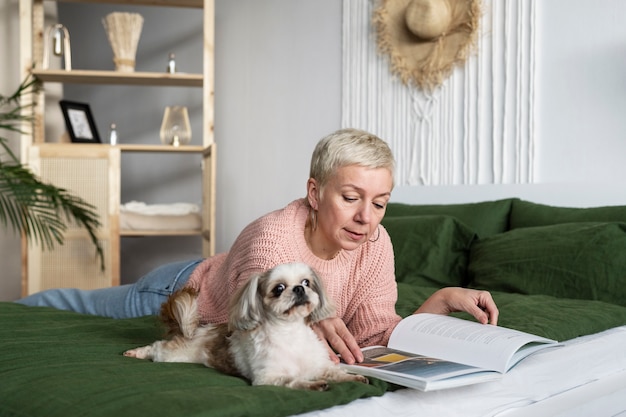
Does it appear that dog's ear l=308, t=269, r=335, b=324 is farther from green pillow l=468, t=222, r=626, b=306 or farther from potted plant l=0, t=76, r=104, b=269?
potted plant l=0, t=76, r=104, b=269

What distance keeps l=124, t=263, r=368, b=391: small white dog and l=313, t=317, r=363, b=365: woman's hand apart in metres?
0.08

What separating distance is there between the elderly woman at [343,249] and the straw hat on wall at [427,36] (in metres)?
1.98

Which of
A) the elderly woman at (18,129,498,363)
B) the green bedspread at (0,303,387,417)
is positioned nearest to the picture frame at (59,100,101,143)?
the elderly woman at (18,129,498,363)

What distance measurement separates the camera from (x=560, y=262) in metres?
2.59

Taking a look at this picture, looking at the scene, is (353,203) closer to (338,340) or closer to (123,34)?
(338,340)

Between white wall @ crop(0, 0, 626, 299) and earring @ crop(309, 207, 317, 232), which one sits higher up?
white wall @ crop(0, 0, 626, 299)

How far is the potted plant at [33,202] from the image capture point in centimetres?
409

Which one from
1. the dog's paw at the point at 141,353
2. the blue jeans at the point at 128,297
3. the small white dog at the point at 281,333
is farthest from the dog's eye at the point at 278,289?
the blue jeans at the point at 128,297

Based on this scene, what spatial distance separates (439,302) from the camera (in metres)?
2.01

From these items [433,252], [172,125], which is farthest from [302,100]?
[433,252]

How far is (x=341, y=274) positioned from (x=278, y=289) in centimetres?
50

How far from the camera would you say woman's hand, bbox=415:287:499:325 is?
74.1 inches

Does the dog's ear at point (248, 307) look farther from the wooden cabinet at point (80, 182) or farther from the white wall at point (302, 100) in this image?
the wooden cabinet at point (80, 182)

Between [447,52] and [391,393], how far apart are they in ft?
8.50
